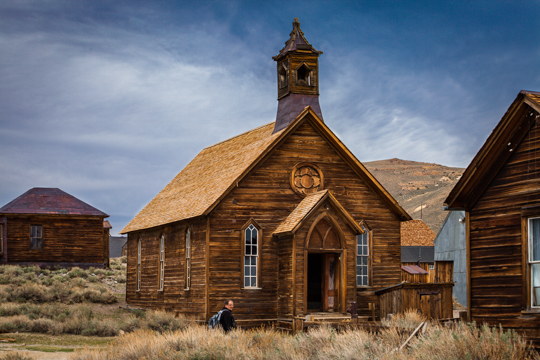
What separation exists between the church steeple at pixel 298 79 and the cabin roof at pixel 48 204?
2191 cm

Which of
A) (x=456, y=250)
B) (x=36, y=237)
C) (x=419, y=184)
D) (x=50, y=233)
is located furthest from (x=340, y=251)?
(x=419, y=184)

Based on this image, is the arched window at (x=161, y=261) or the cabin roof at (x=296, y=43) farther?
the arched window at (x=161, y=261)

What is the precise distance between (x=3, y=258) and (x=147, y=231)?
670 inches

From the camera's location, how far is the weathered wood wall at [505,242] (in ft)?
44.9

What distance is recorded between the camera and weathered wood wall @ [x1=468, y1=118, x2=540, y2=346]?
44.9ft

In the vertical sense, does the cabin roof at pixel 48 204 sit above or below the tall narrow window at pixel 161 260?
above

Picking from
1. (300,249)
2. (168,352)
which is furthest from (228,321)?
(300,249)

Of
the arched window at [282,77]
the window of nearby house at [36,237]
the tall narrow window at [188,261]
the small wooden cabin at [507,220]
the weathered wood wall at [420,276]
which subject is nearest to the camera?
the small wooden cabin at [507,220]

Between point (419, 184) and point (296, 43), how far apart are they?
4668 inches

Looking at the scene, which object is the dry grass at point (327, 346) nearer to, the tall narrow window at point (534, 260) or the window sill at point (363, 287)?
the tall narrow window at point (534, 260)

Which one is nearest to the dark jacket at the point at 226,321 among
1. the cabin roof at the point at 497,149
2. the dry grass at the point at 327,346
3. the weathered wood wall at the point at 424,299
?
the dry grass at the point at 327,346

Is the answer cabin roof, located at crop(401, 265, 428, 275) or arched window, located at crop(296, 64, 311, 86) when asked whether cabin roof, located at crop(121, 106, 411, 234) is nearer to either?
arched window, located at crop(296, 64, 311, 86)

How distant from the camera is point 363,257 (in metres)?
24.6

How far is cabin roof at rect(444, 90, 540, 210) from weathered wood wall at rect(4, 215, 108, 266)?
32.3m
